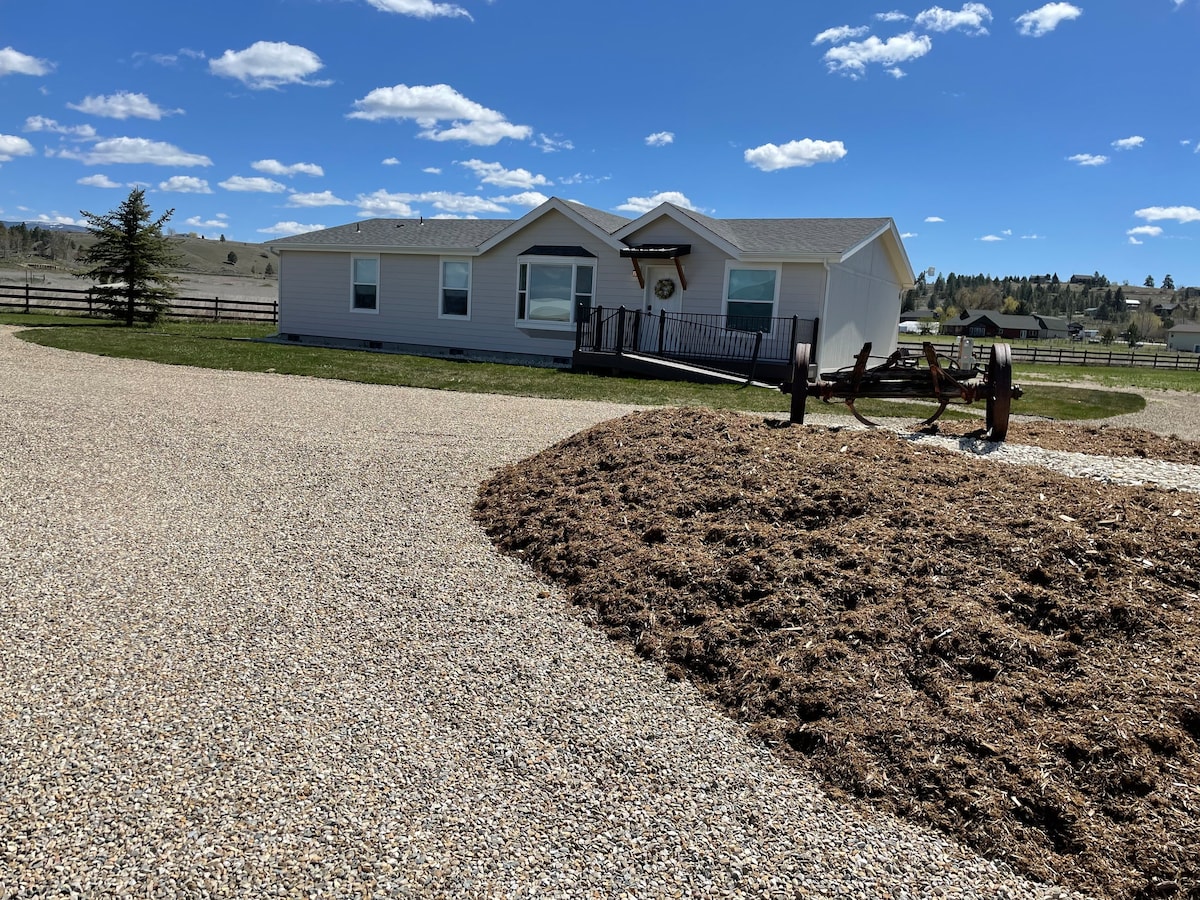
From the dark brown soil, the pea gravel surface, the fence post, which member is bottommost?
the pea gravel surface

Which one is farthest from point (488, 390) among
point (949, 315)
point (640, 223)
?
point (949, 315)

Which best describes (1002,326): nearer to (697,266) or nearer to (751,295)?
(751,295)

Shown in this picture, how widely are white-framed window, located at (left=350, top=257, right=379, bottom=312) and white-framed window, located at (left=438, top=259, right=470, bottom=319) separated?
6.38 feet

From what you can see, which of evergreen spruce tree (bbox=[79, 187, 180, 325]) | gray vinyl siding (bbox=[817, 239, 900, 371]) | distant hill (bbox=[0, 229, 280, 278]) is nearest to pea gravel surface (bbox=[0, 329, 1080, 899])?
gray vinyl siding (bbox=[817, 239, 900, 371])

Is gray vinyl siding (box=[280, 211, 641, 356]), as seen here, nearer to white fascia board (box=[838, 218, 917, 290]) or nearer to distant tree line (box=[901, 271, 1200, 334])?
white fascia board (box=[838, 218, 917, 290])

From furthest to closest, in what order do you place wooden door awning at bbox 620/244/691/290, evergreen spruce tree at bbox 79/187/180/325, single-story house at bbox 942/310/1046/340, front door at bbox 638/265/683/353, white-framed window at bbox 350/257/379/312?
1. single-story house at bbox 942/310/1046/340
2. evergreen spruce tree at bbox 79/187/180/325
3. white-framed window at bbox 350/257/379/312
4. front door at bbox 638/265/683/353
5. wooden door awning at bbox 620/244/691/290

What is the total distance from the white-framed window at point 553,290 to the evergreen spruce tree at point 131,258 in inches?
538

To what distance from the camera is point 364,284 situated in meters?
22.6

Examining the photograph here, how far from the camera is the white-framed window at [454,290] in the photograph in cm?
2145

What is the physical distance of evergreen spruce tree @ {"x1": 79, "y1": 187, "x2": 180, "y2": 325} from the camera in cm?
2705

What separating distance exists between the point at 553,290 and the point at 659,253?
3.23m

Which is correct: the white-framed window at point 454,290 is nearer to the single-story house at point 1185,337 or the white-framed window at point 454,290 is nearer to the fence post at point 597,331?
the fence post at point 597,331

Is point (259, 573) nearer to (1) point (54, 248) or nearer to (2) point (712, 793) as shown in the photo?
(2) point (712, 793)

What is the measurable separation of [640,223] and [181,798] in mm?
17378
